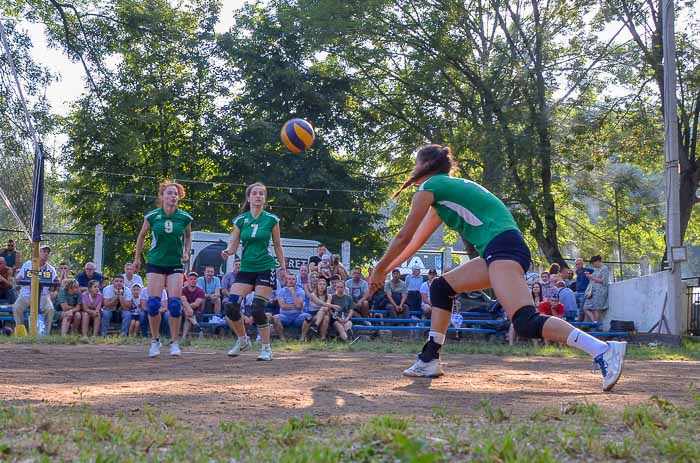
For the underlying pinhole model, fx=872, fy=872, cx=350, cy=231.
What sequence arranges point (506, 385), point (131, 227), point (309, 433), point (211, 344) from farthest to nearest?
point (131, 227)
point (211, 344)
point (506, 385)
point (309, 433)

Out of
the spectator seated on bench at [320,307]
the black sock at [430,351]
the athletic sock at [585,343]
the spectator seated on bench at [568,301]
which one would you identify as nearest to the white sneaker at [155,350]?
the black sock at [430,351]

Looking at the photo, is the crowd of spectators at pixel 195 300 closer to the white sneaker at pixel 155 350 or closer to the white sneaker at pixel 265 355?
the white sneaker at pixel 155 350

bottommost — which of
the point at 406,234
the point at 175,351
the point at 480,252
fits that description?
the point at 175,351

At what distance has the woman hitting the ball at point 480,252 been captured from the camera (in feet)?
20.8

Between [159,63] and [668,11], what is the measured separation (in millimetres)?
20178

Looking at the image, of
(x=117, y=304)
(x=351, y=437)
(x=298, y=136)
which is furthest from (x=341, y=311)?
(x=351, y=437)

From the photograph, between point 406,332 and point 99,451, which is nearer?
point 99,451

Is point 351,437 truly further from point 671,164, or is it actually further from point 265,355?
point 671,164

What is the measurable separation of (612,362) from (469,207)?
1543 millimetres

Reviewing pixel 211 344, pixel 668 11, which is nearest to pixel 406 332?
pixel 211 344

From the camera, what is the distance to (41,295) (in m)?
16.3

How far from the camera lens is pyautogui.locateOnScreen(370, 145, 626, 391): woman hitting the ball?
633cm

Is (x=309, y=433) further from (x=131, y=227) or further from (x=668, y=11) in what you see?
(x=131, y=227)

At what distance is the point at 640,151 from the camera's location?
92.4 ft
